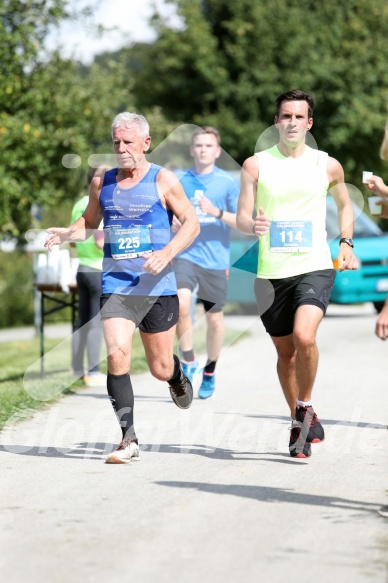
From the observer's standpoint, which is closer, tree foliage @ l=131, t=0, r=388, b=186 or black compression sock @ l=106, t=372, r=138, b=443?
black compression sock @ l=106, t=372, r=138, b=443

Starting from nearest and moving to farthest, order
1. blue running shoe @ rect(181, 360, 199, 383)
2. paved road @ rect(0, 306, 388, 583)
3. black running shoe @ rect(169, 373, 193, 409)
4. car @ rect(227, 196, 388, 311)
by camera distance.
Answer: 1. paved road @ rect(0, 306, 388, 583)
2. black running shoe @ rect(169, 373, 193, 409)
3. blue running shoe @ rect(181, 360, 199, 383)
4. car @ rect(227, 196, 388, 311)

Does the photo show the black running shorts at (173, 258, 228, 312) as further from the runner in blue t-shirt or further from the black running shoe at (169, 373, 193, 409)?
the black running shoe at (169, 373, 193, 409)

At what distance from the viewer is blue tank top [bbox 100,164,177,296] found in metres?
7.31

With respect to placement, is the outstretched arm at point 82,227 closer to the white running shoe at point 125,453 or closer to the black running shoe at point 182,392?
the black running shoe at point 182,392

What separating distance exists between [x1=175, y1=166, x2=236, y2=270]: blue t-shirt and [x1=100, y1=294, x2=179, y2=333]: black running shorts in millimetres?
3173

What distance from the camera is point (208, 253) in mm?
10734

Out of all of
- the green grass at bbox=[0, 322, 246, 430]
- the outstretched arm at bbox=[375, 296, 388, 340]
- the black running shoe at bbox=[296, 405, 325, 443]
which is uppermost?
the outstretched arm at bbox=[375, 296, 388, 340]

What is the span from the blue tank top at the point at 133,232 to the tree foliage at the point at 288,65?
27420 mm

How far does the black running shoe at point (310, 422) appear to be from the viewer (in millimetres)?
7535

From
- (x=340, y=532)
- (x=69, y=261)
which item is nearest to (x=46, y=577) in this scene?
(x=340, y=532)

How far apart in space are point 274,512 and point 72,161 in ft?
31.8

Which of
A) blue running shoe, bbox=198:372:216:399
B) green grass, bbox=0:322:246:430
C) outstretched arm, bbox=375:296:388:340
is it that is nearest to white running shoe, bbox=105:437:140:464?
green grass, bbox=0:322:246:430

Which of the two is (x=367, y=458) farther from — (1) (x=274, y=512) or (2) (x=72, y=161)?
(2) (x=72, y=161)

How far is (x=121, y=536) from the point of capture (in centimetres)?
533
